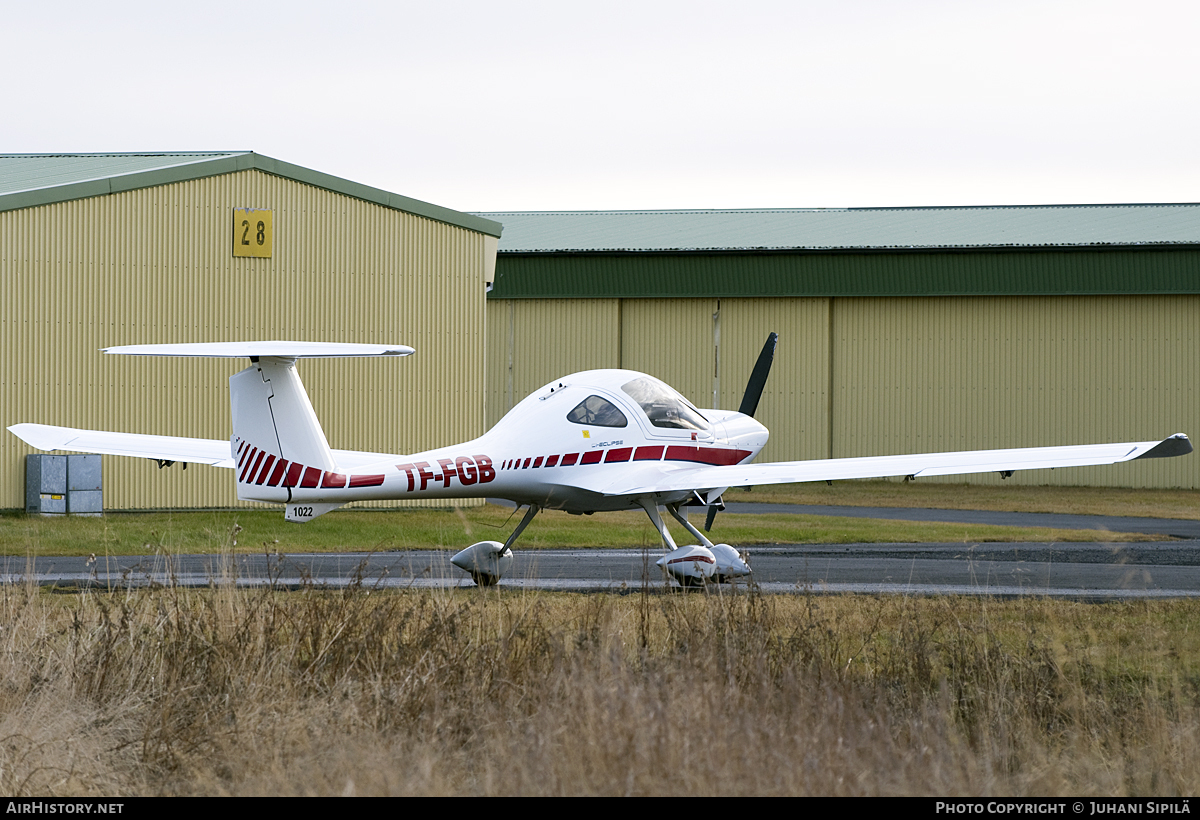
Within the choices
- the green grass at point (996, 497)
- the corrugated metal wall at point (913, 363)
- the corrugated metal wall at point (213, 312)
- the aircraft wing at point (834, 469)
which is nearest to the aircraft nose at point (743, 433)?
the aircraft wing at point (834, 469)

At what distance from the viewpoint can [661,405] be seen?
14898 mm

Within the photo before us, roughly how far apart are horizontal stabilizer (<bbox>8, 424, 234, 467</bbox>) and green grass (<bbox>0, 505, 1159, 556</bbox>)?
8.21ft

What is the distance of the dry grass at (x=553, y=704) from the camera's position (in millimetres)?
5941

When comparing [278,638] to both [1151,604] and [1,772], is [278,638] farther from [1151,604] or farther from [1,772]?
[1151,604]

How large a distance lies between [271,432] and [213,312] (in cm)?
1364

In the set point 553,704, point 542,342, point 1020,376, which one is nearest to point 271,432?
point 553,704

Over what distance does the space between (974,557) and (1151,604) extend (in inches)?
234

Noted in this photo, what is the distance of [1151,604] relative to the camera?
12688 millimetres

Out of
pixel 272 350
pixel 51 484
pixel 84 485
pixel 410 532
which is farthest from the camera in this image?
pixel 84 485

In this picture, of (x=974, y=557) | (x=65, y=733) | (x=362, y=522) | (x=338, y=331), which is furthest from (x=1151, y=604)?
(x=338, y=331)

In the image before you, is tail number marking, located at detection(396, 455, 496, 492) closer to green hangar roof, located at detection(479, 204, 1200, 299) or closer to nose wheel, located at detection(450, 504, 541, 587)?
nose wheel, located at detection(450, 504, 541, 587)

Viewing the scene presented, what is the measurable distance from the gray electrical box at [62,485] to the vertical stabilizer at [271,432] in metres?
12.4

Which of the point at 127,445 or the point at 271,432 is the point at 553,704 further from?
the point at 127,445

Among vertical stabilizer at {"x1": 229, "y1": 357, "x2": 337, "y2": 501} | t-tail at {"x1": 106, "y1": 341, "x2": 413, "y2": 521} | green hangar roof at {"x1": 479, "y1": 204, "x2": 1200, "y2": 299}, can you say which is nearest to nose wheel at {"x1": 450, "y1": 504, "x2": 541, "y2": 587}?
t-tail at {"x1": 106, "y1": 341, "x2": 413, "y2": 521}
